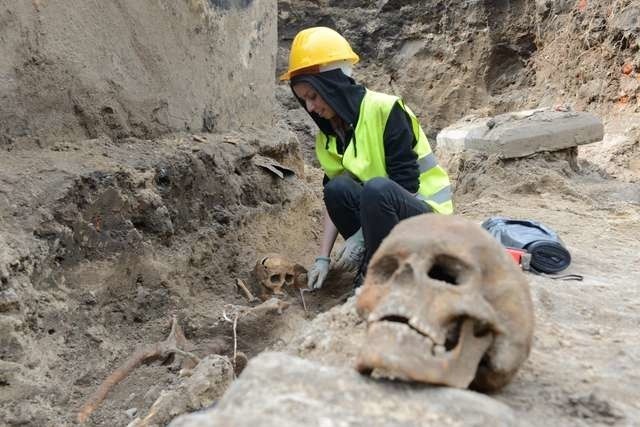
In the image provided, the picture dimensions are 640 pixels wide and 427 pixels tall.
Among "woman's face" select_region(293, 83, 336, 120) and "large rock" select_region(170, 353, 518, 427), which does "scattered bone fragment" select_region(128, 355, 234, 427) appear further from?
"woman's face" select_region(293, 83, 336, 120)

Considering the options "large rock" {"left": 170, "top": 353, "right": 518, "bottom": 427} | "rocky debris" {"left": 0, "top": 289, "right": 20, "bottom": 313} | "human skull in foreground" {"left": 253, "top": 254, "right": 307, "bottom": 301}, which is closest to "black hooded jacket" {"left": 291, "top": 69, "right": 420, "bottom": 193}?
"human skull in foreground" {"left": 253, "top": 254, "right": 307, "bottom": 301}

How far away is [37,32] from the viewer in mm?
3525

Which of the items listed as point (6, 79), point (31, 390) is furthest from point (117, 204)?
point (31, 390)

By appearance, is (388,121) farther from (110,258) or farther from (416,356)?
(416,356)

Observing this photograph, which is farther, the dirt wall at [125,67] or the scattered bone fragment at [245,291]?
the scattered bone fragment at [245,291]

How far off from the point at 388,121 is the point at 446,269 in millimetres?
1890

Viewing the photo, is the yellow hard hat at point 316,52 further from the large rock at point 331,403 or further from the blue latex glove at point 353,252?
the large rock at point 331,403

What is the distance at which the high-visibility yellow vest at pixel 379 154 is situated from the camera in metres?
3.70

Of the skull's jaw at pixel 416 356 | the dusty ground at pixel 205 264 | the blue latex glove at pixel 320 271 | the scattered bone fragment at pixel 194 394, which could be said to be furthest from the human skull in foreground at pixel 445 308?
the blue latex glove at pixel 320 271

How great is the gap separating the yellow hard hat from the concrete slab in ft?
9.45

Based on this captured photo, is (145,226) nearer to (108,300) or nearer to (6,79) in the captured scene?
(108,300)

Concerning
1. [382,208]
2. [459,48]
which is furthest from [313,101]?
[459,48]

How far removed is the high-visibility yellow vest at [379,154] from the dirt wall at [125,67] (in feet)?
3.57

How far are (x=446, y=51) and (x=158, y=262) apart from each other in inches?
284
